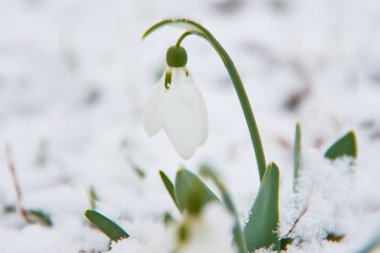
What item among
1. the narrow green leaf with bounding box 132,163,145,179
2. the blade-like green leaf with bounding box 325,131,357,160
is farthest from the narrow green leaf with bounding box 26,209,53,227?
the blade-like green leaf with bounding box 325,131,357,160

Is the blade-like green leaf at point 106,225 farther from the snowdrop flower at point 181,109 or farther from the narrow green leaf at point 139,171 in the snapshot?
the narrow green leaf at point 139,171

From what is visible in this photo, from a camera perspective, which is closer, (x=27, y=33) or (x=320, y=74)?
(x=320, y=74)

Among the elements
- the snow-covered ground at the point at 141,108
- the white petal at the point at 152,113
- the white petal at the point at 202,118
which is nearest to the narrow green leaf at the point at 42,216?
the snow-covered ground at the point at 141,108

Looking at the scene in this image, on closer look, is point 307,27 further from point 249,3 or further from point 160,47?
point 160,47

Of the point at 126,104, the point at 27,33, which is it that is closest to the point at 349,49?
the point at 126,104

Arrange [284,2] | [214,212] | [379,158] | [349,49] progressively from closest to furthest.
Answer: [214,212] < [379,158] < [349,49] < [284,2]

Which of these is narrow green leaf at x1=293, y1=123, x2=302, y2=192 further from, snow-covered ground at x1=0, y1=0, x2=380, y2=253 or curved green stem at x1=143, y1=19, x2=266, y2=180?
curved green stem at x1=143, y1=19, x2=266, y2=180
